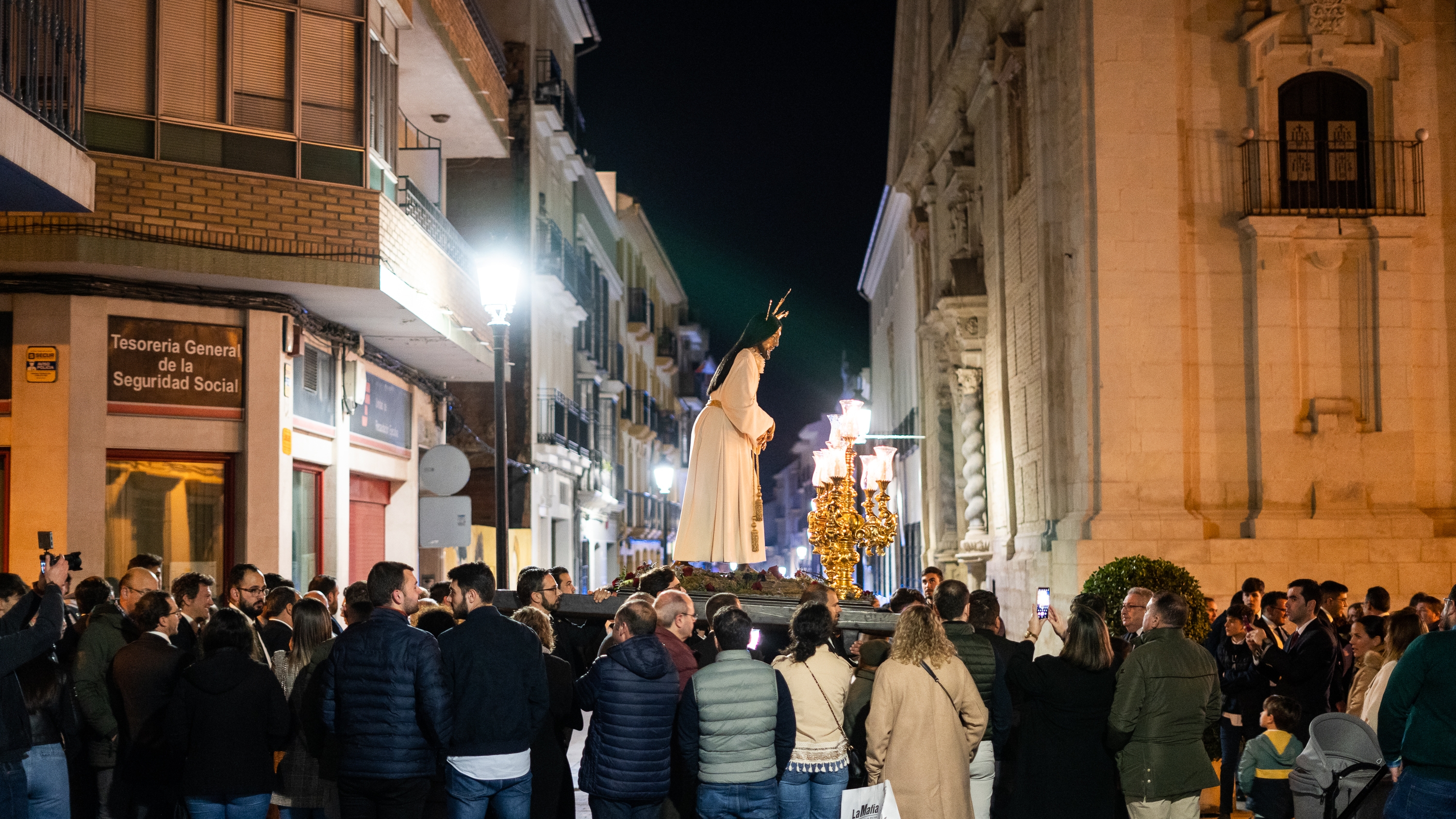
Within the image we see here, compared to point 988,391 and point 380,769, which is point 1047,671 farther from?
point 988,391

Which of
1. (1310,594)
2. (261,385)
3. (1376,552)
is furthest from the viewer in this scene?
(1376,552)

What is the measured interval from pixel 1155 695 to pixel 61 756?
18.3 feet

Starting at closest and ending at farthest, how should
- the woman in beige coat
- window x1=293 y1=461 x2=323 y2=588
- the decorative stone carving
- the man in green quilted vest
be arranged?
the man in green quilted vest, the woman in beige coat, window x1=293 y1=461 x2=323 y2=588, the decorative stone carving

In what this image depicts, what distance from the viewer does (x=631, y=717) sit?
23.4 feet

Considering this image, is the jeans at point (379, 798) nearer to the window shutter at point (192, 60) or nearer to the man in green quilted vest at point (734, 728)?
the man in green quilted vest at point (734, 728)

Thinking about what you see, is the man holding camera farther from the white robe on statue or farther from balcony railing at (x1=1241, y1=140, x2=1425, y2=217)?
balcony railing at (x1=1241, y1=140, x2=1425, y2=217)

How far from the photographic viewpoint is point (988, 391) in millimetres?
28156

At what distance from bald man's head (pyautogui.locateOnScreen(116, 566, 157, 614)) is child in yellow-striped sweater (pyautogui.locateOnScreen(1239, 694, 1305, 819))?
6.95m

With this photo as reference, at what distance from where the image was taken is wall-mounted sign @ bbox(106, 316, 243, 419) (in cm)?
1486

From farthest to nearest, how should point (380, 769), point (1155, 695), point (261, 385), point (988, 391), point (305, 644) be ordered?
point (988, 391), point (261, 385), point (305, 644), point (1155, 695), point (380, 769)

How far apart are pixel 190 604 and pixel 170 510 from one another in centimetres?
769

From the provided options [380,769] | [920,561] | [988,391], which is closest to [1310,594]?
[380,769]

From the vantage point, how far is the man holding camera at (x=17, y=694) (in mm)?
6352

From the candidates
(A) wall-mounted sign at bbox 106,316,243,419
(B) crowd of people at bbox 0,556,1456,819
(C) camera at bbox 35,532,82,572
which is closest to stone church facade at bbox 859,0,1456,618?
(B) crowd of people at bbox 0,556,1456,819
